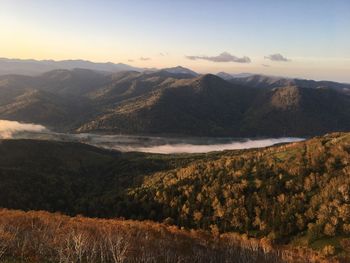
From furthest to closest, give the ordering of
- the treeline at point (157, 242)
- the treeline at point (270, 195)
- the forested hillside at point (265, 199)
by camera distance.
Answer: the treeline at point (270, 195) < the forested hillside at point (265, 199) < the treeline at point (157, 242)

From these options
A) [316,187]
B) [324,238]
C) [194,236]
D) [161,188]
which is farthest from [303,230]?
[161,188]

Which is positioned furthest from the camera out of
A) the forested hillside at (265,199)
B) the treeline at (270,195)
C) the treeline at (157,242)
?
the treeline at (270,195)

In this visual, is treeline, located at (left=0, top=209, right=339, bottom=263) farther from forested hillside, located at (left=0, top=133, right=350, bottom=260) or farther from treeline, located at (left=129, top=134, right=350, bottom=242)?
treeline, located at (left=129, top=134, right=350, bottom=242)

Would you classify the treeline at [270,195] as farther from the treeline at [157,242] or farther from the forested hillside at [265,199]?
the treeline at [157,242]

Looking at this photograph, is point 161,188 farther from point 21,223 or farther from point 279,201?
point 21,223

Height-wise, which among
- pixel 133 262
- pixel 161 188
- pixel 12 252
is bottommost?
pixel 161 188

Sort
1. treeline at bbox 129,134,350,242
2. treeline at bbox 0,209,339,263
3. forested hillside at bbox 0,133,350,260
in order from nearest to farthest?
treeline at bbox 0,209,339,263
forested hillside at bbox 0,133,350,260
treeline at bbox 129,134,350,242

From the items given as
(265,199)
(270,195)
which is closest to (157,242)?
(265,199)

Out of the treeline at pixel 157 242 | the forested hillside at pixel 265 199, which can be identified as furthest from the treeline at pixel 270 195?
the treeline at pixel 157 242

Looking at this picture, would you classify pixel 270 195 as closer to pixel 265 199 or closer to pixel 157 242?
pixel 265 199

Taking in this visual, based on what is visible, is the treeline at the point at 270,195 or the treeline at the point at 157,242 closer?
the treeline at the point at 157,242

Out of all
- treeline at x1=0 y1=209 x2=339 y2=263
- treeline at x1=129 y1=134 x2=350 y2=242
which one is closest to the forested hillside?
treeline at x1=129 y1=134 x2=350 y2=242
